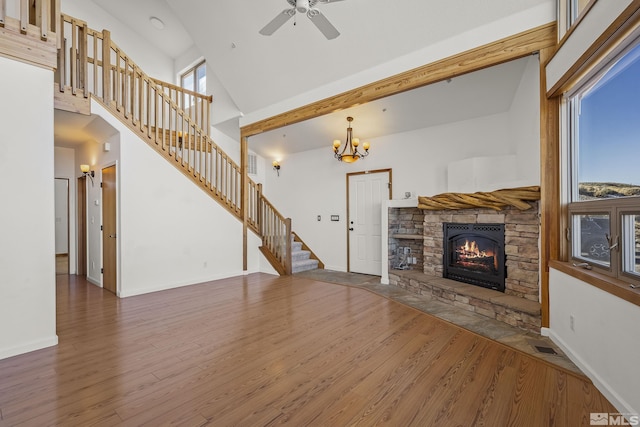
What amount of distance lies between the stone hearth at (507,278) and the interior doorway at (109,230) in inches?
187

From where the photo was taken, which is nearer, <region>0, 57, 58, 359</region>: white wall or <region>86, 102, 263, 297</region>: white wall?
<region>0, 57, 58, 359</region>: white wall

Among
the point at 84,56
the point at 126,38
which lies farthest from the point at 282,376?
the point at 126,38

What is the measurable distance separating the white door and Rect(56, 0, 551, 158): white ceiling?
0.96 m

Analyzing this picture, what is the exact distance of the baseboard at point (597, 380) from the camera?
1.86 meters

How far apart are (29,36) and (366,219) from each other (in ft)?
17.9

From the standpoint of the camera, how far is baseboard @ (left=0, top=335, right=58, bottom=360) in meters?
2.64

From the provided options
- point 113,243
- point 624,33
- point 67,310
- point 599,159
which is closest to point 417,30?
point 624,33

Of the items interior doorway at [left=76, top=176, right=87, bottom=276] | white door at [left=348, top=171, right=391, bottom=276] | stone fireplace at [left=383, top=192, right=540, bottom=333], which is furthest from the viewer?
interior doorway at [left=76, top=176, right=87, bottom=276]

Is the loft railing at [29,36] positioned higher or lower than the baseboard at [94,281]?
higher

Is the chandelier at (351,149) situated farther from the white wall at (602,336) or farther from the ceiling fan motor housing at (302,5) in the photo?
the white wall at (602,336)

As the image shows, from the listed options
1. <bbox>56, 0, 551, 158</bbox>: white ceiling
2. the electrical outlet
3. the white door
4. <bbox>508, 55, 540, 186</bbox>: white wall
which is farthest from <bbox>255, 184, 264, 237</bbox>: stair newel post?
the electrical outlet

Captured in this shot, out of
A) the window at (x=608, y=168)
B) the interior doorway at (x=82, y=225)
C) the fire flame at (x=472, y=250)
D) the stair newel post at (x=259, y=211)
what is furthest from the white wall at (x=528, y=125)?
the interior doorway at (x=82, y=225)

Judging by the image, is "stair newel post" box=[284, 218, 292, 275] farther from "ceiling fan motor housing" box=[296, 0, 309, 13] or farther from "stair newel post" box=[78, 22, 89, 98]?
"ceiling fan motor housing" box=[296, 0, 309, 13]

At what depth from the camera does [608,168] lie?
2320 millimetres
